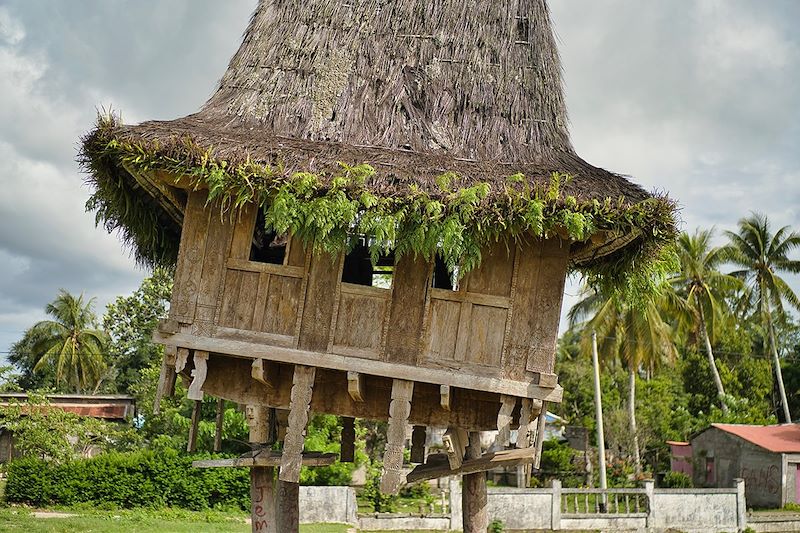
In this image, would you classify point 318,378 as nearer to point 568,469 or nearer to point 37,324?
point 568,469

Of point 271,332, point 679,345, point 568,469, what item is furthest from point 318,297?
point 679,345

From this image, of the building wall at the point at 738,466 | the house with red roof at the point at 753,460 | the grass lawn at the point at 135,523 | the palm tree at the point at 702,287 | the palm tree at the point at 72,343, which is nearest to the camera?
the grass lawn at the point at 135,523

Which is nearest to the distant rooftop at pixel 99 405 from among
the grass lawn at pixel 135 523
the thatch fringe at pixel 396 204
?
the grass lawn at pixel 135 523

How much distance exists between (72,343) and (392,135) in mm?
38390

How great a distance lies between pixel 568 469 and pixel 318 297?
92.4 ft

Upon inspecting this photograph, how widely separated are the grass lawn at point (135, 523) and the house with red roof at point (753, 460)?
1827 cm

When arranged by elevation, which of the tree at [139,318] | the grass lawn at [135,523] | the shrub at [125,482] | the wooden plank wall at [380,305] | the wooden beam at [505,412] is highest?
the tree at [139,318]

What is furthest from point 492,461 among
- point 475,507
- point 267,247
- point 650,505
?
point 650,505

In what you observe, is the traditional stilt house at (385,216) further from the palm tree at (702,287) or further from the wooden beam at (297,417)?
the palm tree at (702,287)

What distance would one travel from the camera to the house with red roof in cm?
3072

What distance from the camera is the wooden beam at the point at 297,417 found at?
791 centimetres

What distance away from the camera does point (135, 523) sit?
20484 mm

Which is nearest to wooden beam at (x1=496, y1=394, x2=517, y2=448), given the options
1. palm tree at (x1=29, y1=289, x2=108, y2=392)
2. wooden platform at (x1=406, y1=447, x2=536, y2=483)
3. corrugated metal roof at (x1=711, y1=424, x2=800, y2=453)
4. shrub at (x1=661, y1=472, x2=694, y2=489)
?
wooden platform at (x1=406, y1=447, x2=536, y2=483)

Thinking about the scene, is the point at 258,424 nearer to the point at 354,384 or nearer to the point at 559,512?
the point at 354,384
